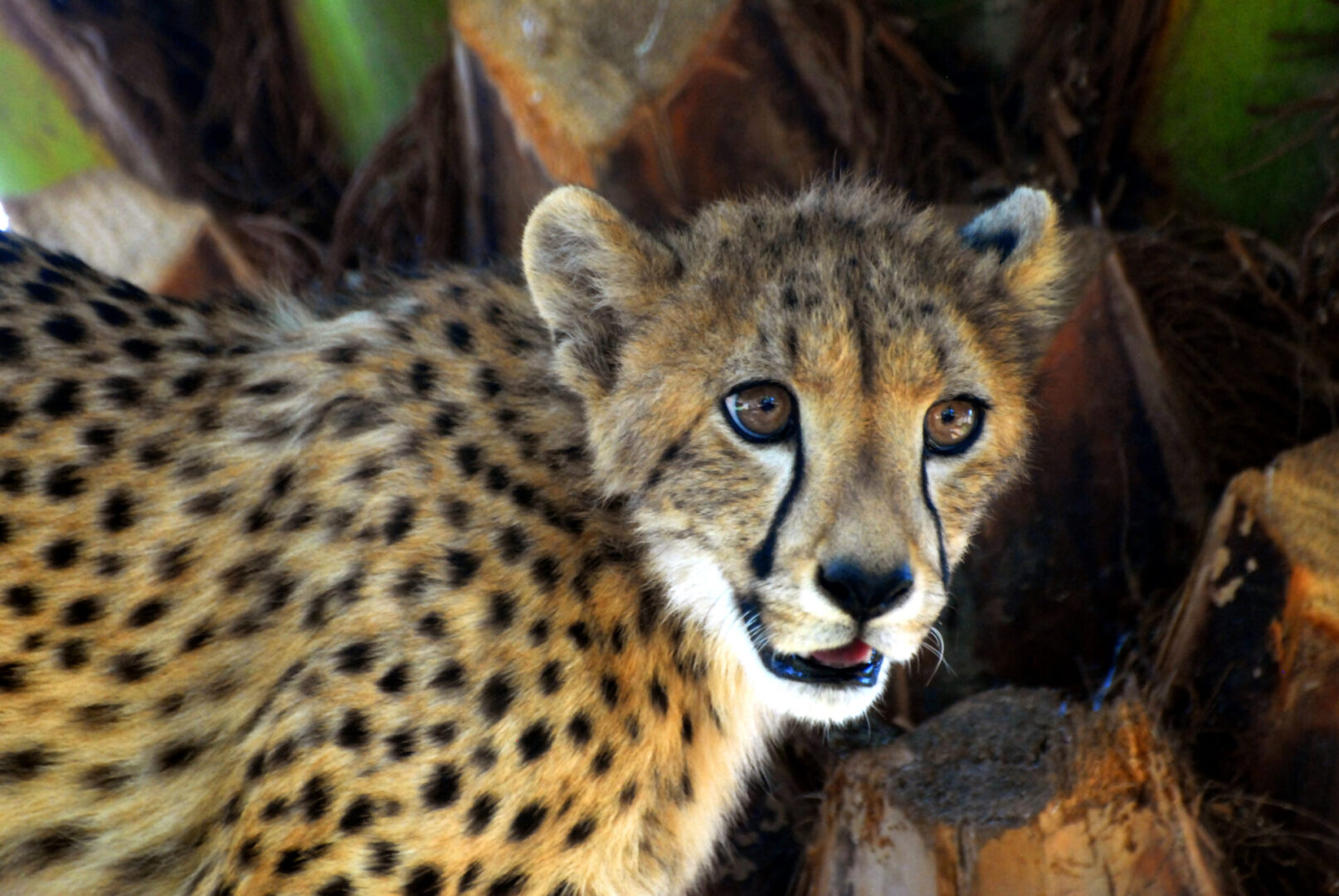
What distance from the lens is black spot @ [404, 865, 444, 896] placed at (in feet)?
4.85

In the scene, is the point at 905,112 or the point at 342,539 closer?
the point at 342,539

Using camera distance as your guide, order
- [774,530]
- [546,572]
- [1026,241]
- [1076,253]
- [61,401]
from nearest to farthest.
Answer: [774,530], [546,572], [61,401], [1026,241], [1076,253]

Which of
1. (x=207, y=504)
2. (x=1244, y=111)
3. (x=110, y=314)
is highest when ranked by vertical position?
(x=110, y=314)

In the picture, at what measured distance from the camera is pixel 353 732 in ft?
4.95

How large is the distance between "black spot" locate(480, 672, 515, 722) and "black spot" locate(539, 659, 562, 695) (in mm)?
→ 40

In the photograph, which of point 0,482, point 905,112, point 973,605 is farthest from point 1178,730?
point 0,482

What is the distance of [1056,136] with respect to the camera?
2.30 meters

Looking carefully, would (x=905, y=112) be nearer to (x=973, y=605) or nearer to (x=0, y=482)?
(x=973, y=605)

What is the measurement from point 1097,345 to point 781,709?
87cm

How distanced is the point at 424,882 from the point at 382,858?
59mm

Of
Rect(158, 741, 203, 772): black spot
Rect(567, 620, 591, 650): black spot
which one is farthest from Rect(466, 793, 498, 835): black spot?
Rect(158, 741, 203, 772): black spot

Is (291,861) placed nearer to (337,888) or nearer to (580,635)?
(337,888)

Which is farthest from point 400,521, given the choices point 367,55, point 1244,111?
point 1244,111

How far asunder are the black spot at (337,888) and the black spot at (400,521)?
0.42m
